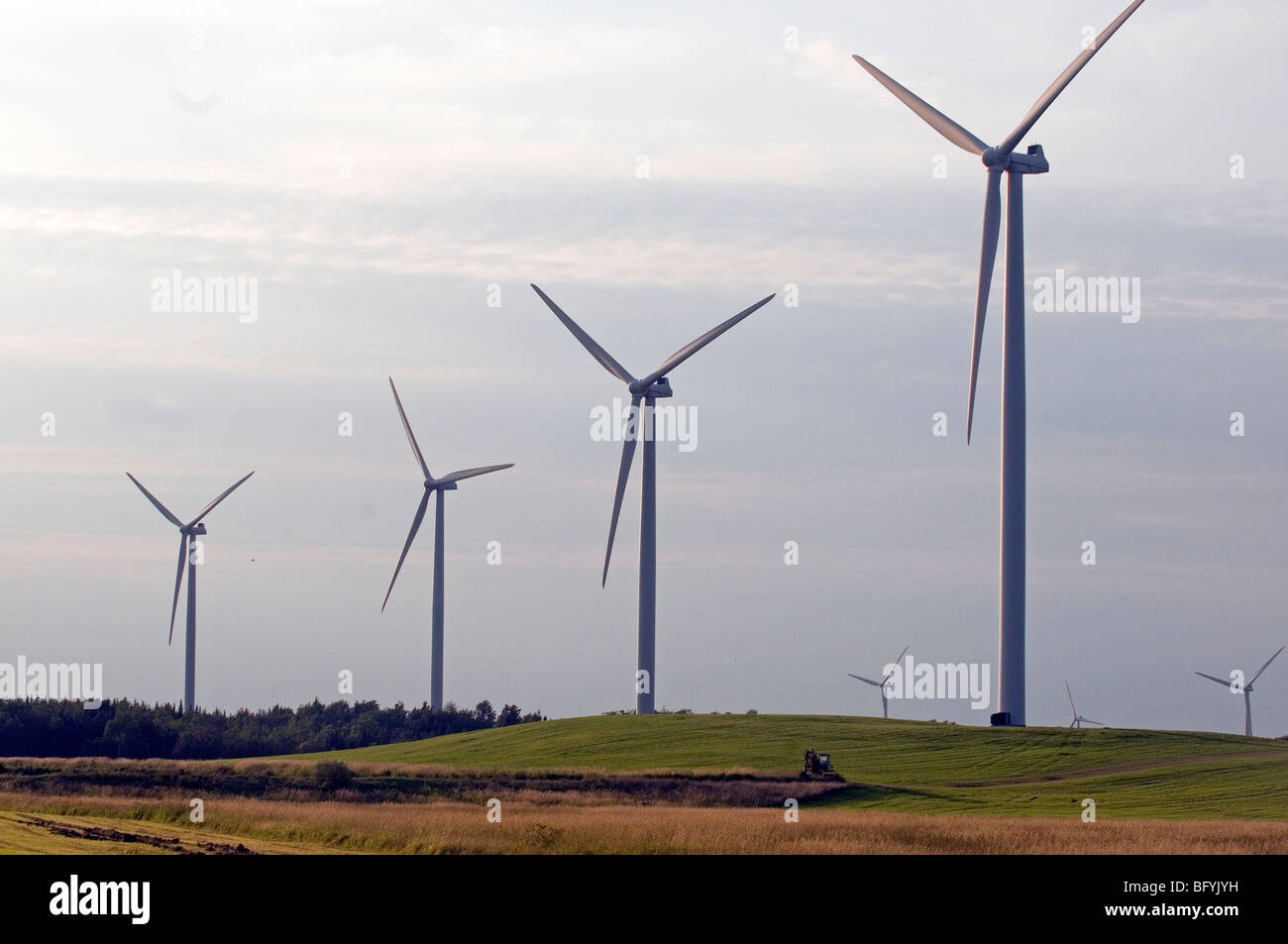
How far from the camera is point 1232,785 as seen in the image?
194ft

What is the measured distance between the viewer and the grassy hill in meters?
54.6

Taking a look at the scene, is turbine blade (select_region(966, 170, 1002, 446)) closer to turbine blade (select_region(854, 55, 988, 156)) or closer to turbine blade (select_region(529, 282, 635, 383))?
turbine blade (select_region(854, 55, 988, 156))

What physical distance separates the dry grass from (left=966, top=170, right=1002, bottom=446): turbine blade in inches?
1093

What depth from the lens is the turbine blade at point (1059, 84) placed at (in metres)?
64.1

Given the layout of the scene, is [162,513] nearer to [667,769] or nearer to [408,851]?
[667,769]

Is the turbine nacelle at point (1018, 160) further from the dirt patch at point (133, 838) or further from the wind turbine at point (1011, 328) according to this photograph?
the dirt patch at point (133, 838)

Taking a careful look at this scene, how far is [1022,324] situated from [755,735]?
27.5 metres

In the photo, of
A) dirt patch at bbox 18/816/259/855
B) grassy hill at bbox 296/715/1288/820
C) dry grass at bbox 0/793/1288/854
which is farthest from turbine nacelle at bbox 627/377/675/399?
dirt patch at bbox 18/816/259/855

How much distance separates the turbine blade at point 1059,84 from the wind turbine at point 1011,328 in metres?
0.05

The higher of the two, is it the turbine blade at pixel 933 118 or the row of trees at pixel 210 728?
the turbine blade at pixel 933 118

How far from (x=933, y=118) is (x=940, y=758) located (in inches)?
1308

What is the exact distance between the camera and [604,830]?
120ft

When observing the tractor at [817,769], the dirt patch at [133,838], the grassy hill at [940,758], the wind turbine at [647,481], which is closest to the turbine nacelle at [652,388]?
the wind turbine at [647,481]
